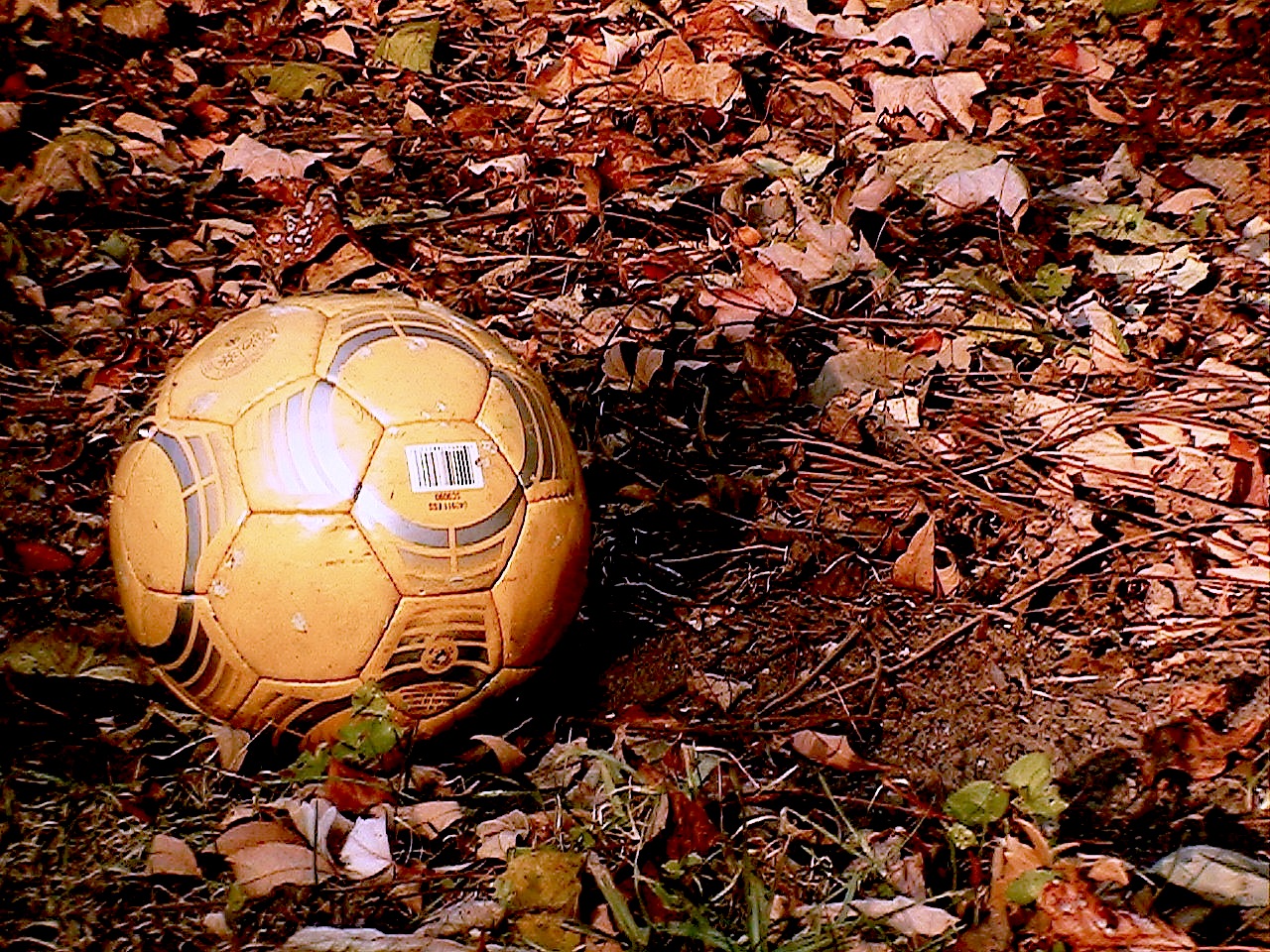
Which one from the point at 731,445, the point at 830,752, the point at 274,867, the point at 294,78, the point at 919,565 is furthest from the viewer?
the point at 294,78

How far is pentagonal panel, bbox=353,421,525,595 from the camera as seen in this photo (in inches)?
98.6

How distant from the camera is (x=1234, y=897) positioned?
7.50ft

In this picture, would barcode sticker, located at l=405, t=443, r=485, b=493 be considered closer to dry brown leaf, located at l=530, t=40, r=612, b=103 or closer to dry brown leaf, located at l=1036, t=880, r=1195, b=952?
dry brown leaf, located at l=1036, t=880, r=1195, b=952

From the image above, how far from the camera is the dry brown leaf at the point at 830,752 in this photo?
272cm

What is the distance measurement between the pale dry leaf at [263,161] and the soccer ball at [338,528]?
2224 millimetres

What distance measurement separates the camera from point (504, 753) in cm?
267

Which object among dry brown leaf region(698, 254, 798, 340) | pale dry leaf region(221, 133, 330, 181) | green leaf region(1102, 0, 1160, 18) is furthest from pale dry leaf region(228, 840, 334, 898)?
green leaf region(1102, 0, 1160, 18)

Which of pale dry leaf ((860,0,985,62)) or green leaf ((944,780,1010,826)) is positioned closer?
green leaf ((944,780,1010,826))

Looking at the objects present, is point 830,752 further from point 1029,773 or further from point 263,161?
point 263,161

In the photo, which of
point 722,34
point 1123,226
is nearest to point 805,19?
point 722,34

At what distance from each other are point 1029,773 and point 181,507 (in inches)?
59.7

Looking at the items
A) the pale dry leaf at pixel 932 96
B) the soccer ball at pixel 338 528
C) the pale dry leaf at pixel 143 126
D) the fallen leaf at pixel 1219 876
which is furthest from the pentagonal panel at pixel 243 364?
the pale dry leaf at pixel 932 96

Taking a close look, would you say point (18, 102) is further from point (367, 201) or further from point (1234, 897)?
point (1234, 897)

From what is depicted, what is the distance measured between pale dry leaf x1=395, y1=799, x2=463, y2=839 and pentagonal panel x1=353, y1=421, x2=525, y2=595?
0.37 meters
